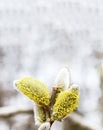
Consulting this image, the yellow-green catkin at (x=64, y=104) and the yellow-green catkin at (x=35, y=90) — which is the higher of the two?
the yellow-green catkin at (x=35, y=90)

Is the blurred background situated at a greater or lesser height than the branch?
greater

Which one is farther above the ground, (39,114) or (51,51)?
(51,51)

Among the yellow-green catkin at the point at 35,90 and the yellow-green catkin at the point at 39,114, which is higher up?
the yellow-green catkin at the point at 35,90

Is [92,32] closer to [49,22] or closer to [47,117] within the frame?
[49,22]
